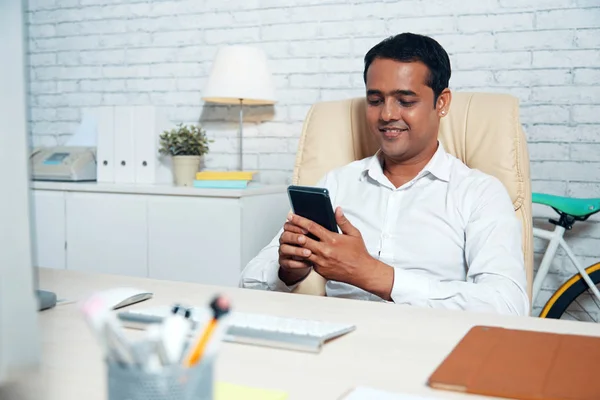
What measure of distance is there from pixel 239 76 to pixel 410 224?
1.11 metres

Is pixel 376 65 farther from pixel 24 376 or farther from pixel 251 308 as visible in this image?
pixel 24 376

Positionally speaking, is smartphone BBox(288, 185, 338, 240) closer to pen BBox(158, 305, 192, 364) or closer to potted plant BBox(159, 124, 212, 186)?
pen BBox(158, 305, 192, 364)

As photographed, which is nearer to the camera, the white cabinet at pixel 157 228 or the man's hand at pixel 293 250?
the man's hand at pixel 293 250

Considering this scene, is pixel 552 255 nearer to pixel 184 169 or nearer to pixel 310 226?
pixel 310 226

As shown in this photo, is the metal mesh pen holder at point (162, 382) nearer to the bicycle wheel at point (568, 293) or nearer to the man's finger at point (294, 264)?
the man's finger at point (294, 264)

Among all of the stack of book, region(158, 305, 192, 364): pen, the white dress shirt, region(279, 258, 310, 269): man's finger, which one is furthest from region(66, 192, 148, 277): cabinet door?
region(158, 305, 192, 364): pen

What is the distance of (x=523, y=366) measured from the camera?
2.46ft

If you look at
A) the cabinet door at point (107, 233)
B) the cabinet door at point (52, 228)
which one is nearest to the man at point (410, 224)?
the cabinet door at point (107, 233)

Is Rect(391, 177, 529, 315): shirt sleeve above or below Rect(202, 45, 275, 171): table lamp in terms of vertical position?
below

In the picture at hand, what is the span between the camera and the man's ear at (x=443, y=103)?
5.74 feet

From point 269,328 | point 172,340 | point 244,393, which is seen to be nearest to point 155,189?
point 269,328

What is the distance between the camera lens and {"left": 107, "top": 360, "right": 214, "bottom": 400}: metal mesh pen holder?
0.41 metres

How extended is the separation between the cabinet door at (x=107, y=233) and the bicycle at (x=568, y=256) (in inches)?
A: 56.7

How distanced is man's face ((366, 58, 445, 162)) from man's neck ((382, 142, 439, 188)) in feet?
0.07
